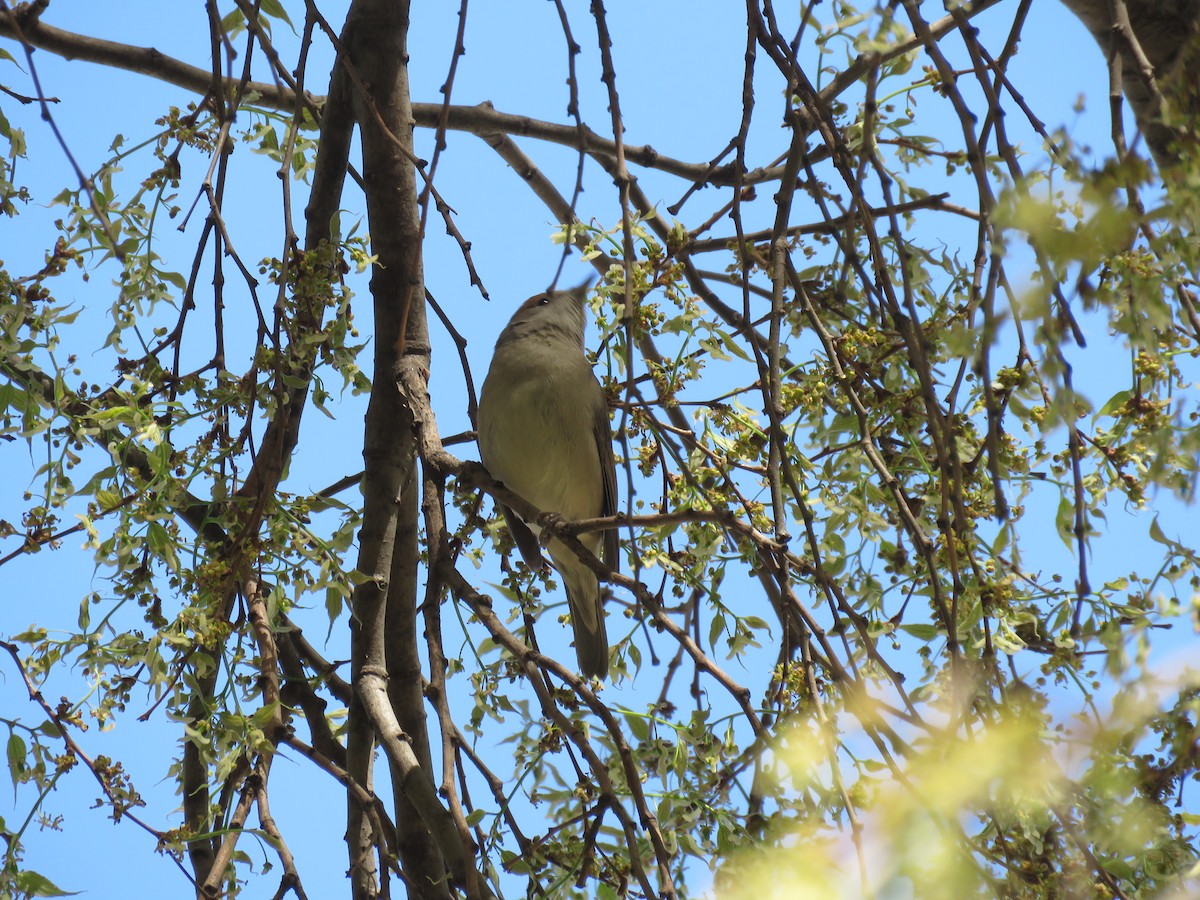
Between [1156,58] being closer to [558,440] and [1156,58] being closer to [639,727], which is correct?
[639,727]

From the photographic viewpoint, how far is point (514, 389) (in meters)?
4.54

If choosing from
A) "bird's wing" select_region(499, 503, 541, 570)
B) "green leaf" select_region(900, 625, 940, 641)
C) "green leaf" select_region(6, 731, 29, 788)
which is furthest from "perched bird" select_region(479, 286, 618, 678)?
"green leaf" select_region(6, 731, 29, 788)

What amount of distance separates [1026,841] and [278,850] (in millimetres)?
1529

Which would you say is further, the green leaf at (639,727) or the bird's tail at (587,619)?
the bird's tail at (587,619)

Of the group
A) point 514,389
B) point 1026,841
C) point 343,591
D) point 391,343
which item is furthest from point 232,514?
point 514,389

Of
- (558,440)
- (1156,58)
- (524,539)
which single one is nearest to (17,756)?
(524,539)

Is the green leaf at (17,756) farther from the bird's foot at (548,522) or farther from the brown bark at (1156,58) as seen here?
the brown bark at (1156,58)

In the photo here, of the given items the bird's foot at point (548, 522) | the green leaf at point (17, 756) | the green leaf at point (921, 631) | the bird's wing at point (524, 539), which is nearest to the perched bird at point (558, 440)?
the bird's wing at point (524, 539)

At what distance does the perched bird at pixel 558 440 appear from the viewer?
451cm

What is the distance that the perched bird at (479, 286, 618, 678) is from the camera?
451cm

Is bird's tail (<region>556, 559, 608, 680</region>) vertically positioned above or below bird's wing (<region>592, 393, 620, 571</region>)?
below

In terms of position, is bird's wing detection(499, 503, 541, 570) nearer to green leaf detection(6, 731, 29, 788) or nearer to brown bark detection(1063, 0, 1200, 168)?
green leaf detection(6, 731, 29, 788)

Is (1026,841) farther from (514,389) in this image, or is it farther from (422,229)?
(514,389)

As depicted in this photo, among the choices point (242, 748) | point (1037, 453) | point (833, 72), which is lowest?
point (242, 748)
